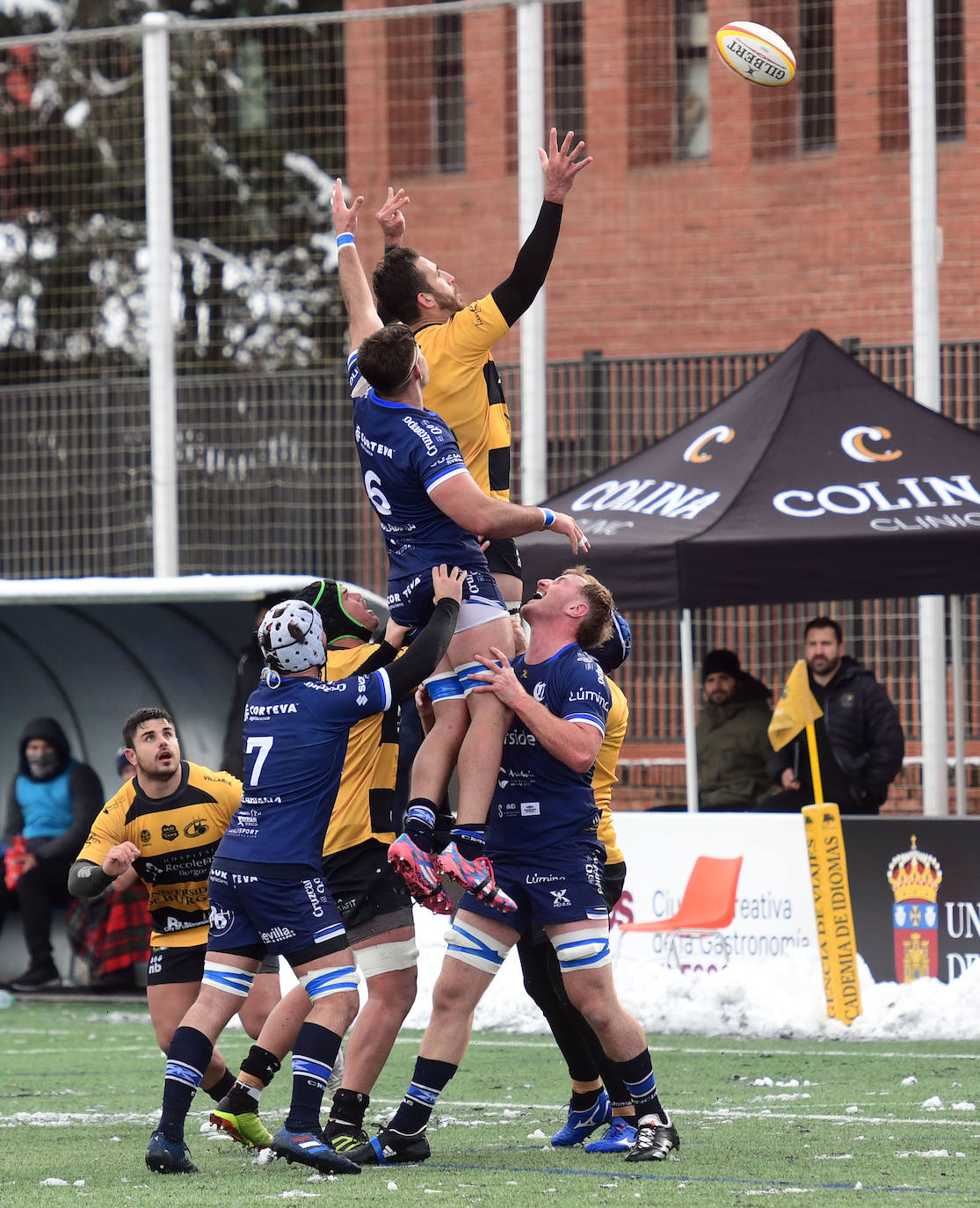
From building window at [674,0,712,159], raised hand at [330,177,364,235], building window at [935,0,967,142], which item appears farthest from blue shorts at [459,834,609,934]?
building window at [674,0,712,159]

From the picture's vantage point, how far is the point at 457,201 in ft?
67.6

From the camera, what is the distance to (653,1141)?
279 inches

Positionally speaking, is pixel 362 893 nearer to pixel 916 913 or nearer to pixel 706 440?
pixel 916 913

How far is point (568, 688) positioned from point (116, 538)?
10492 mm

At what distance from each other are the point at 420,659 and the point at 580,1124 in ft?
6.37

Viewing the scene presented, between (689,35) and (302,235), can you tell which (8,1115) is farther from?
(302,235)

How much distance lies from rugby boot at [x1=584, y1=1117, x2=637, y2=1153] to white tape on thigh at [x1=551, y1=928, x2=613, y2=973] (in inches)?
27.4

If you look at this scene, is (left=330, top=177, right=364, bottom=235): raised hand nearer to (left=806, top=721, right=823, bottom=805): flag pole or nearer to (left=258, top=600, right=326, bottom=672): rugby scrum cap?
(left=258, top=600, right=326, bottom=672): rugby scrum cap

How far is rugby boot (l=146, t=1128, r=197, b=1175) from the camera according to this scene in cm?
688

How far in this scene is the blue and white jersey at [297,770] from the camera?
7.11 meters

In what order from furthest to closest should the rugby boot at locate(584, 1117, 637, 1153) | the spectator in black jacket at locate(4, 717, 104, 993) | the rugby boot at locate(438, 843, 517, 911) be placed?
1. the spectator in black jacket at locate(4, 717, 104, 993)
2. the rugby boot at locate(584, 1117, 637, 1153)
3. the rugby boot at locate(438, 843, 517, 911)

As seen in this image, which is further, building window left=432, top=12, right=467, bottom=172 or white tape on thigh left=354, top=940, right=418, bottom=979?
building window left=432, top=12, right=467, bottom=172

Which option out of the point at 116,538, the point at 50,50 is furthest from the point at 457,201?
the point at 50,50

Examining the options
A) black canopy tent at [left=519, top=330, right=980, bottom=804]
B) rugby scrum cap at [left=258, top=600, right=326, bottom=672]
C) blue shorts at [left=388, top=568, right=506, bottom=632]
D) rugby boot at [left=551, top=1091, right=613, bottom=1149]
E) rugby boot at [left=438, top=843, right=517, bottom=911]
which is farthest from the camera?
black canopy tent at [left=519, top=330, right=980, bottom=804]
